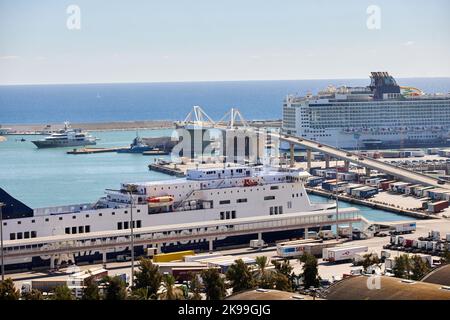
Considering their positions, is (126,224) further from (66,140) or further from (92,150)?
(66,140)

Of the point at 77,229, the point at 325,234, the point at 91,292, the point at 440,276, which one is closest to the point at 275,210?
the point at 325,234

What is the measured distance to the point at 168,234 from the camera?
52.5 ft

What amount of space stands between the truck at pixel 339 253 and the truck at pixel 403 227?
90.5 inches

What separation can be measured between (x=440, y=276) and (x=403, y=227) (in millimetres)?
6332

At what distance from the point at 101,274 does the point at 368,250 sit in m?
3.79

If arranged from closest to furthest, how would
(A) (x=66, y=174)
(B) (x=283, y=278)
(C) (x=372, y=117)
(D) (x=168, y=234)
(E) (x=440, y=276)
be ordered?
(E) (x=440, y=276)
(B) (x=283, y=278)
(D) (x=168, y=234)
(A) (x=66, y=174)
(C) (x=372, y=117)

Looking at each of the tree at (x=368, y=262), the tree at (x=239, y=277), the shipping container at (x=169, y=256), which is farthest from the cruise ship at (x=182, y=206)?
the tree at (x=239, y=277)

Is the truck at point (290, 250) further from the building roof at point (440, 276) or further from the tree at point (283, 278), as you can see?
the building roof at point (440, 276)

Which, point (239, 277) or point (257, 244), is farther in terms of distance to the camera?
point (257, 244)

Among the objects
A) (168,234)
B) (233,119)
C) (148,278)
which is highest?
(233,119)

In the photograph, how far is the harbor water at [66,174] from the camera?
2397 cm

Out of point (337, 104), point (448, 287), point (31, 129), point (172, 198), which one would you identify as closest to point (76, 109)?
point (31, 129)
